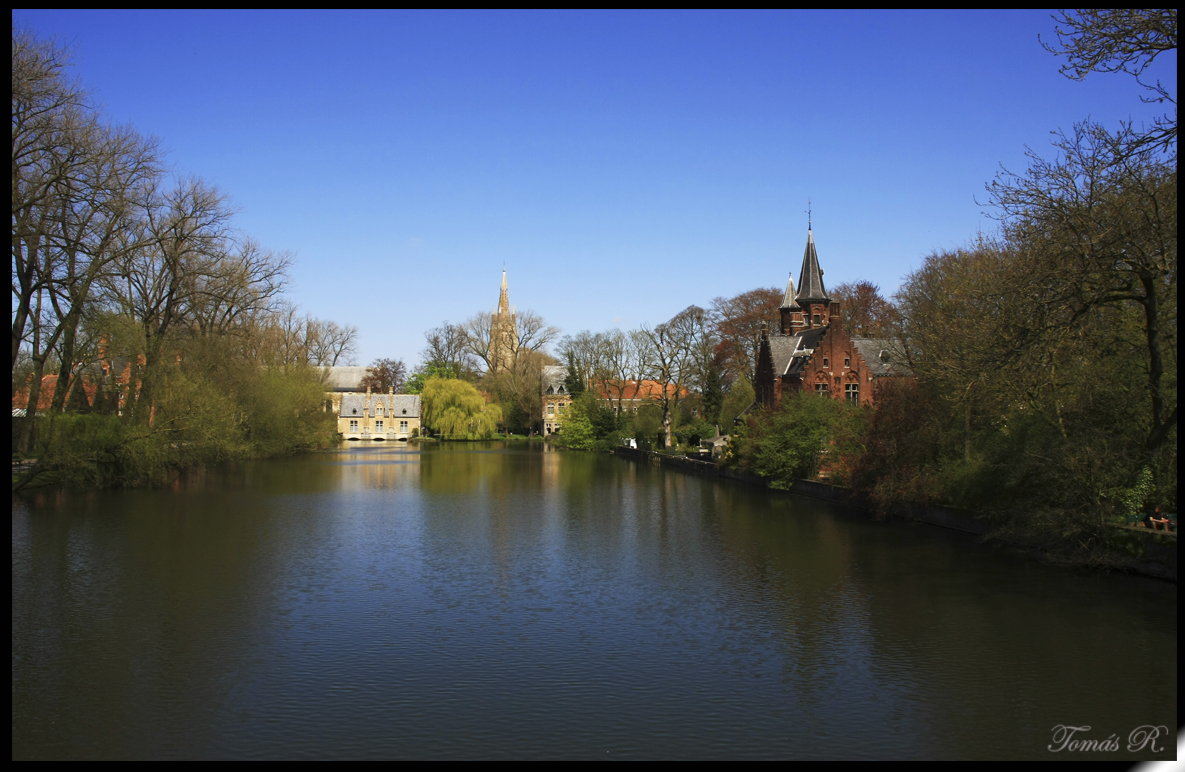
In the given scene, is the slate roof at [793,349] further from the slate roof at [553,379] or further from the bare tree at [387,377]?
the bare tree at [387,377]

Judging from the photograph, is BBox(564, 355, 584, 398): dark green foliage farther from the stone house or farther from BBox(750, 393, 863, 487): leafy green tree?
BBox(750, 393, 863, 487): leafy green tree

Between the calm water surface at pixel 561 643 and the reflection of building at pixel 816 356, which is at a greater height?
the reflection of building at pixel 816 356

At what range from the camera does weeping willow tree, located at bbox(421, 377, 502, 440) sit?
228 feet

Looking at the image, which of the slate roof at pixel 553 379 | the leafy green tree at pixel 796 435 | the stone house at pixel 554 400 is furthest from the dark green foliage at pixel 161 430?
the stone house at pixel 554 400

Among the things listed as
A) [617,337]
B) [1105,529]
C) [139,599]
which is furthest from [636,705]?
[617,337]

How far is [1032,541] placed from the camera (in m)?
16.7

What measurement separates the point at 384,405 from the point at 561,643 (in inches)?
2974

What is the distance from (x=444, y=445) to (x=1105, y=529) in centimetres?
5548

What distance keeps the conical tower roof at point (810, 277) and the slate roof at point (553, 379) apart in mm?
28602

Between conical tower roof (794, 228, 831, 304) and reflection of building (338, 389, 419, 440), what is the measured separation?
4437cm

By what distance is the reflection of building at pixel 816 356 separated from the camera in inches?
1663

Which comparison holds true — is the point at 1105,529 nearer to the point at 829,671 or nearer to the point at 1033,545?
the point at 1033,545

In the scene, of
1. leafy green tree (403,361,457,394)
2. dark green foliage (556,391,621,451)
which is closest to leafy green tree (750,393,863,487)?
dark green foliage (556,391,621,451)

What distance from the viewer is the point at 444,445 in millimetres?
66500
